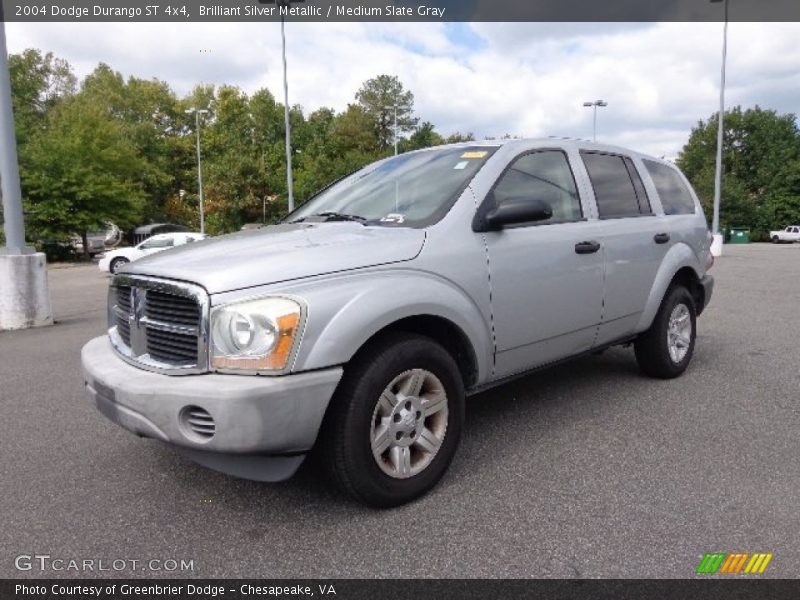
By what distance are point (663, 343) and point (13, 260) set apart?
804 cm

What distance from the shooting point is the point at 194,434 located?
2477 millimetres

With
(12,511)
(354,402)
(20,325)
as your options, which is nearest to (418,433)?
(354,402)

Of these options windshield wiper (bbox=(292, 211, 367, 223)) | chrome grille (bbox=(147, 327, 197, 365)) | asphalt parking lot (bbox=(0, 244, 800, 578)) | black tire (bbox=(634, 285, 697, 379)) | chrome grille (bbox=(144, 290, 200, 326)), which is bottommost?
asphalt parking lot (bbox=(0, 244, 800, 578))

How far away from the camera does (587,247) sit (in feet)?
12.5

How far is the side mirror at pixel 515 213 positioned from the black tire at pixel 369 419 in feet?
2.50

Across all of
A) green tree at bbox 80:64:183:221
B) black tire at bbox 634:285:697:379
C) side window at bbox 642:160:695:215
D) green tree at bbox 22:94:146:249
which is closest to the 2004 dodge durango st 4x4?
black tire at bbox 634:285:697:379

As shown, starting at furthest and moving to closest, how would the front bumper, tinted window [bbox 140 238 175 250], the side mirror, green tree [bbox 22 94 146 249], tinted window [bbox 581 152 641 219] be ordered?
green tree [bbox 22 94 146 249] → tinted window [bbox 140 238 175 250] → tinted window [bbox 581 152 641 219] → the side mirror → the front bumper

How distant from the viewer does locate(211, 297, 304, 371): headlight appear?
95.6 inches

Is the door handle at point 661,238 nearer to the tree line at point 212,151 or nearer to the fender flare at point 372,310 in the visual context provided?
the fender flare at point 372,310

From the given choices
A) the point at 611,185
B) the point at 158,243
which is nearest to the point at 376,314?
the point at 611,185

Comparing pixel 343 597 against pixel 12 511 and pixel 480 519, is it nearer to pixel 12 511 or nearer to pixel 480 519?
pixel 480 519

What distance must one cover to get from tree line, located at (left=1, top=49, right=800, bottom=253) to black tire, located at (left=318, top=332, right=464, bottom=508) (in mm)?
27959

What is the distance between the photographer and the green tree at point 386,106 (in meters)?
62.5

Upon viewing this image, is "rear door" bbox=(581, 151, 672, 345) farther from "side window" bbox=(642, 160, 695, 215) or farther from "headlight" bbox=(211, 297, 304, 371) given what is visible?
"headlight" bbox=(211, 297, 304, 371)
